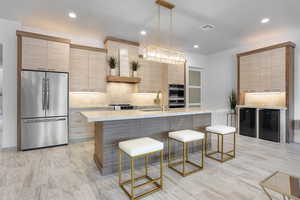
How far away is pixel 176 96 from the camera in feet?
18.3

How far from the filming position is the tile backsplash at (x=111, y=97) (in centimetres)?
467

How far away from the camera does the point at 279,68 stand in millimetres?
4164

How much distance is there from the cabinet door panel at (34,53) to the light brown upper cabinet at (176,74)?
367cm

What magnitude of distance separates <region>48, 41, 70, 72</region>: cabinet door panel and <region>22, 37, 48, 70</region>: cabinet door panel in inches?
3.9

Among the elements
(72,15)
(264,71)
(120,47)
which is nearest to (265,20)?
(264,71)

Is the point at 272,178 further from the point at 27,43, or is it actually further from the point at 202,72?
the point at 202,72

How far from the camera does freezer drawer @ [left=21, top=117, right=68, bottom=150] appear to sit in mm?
3428

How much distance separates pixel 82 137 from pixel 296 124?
579 centimetres

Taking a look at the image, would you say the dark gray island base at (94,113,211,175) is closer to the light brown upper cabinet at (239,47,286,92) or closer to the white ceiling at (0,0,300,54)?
the white ceiling at (0,0,300,54)

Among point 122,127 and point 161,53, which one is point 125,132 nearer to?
point 122,127

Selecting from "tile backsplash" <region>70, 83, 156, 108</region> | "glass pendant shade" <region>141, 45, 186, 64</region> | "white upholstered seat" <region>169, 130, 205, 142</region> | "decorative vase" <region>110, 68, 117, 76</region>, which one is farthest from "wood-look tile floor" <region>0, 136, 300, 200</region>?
"decorative vase" <region>110, 68, 117, 76</region>

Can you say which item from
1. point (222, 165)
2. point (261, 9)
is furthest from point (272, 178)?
point (261, 9)

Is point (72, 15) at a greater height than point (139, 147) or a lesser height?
greater

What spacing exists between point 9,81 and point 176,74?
4719mm
